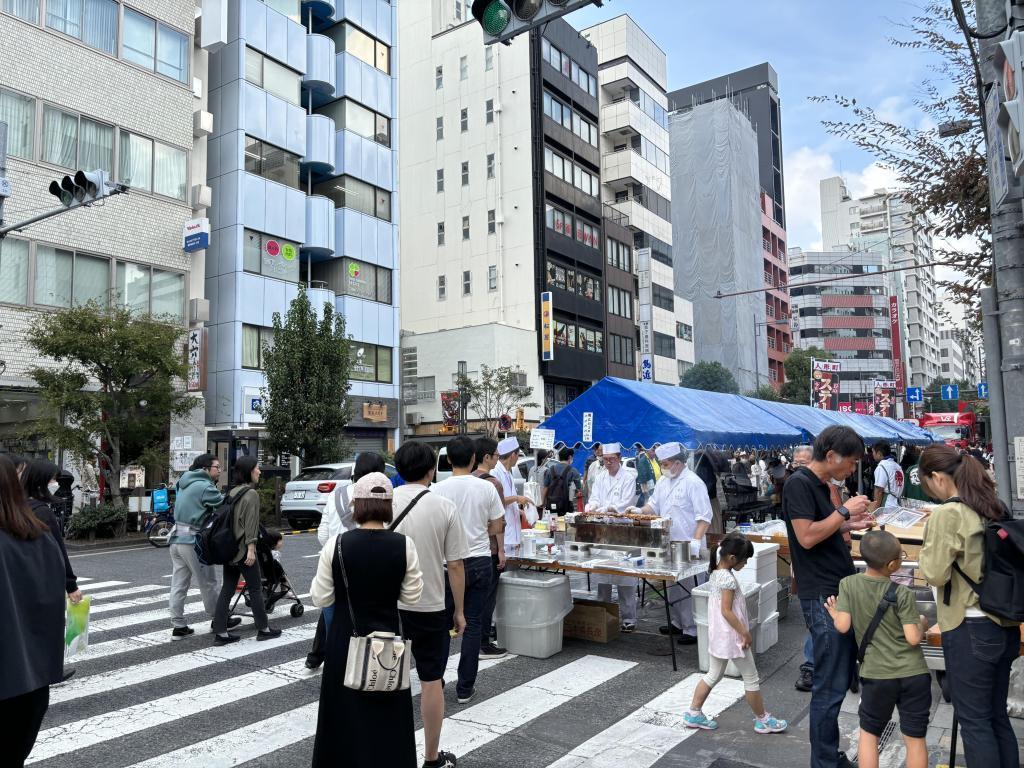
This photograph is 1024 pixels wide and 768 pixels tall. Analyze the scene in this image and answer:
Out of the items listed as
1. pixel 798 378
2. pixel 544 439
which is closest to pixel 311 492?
pixel 544 439

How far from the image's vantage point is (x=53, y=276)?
22078 mm

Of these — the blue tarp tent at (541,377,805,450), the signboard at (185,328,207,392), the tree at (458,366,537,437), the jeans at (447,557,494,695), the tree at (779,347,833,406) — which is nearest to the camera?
the jeans at (447,557,494,695)

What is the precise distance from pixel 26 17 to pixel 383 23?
1646 centimetres

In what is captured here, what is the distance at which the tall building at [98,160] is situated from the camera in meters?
21.2

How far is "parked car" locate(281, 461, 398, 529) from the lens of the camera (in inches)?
783

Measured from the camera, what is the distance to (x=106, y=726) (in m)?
5.70

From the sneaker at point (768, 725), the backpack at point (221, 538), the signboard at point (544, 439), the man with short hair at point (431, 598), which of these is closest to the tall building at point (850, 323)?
the signboard at point (544, 439)

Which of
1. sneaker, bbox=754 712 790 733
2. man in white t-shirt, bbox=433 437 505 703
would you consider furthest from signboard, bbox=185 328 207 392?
sneaker, bbox=754 712 790 733

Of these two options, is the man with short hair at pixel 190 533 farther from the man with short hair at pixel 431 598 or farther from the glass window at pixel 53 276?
the glass window at pixel 53 276

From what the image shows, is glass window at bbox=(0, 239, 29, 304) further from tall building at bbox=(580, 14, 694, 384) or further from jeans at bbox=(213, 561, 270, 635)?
tall building at bbox=(580, 14, 694, 384)

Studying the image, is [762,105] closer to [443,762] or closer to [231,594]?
[231,594]

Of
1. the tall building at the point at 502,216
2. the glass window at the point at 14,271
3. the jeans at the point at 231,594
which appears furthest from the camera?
the tall building at the point at 502,216

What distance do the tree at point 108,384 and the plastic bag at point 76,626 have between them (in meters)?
13.6

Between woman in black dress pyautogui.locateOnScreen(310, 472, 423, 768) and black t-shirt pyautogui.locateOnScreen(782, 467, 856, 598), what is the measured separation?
2.39 metres
